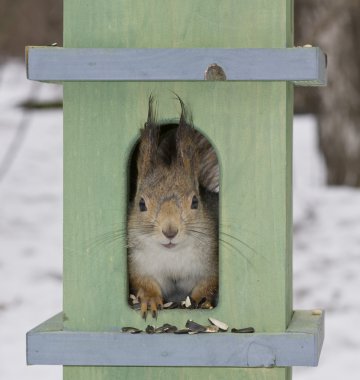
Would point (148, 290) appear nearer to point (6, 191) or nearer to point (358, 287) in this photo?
point (358, 287)

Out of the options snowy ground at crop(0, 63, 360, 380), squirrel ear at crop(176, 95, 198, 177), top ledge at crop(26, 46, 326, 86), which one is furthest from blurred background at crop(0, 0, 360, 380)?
top ledge at crop(26, 46, 326, 86)

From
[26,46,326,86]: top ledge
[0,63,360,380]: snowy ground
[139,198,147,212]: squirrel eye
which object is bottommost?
[0,63,360,380]: snowy ground

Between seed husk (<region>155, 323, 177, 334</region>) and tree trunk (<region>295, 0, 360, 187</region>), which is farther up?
tree trunk (<region>295, 0, 360, 187</region>)

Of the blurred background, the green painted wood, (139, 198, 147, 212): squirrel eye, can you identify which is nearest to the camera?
the green painted wood

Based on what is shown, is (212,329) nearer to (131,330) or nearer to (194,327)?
(194,327)

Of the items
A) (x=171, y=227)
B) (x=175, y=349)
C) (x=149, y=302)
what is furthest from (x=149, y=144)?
(x=175, y=349)

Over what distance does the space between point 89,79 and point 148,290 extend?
22.3 inches

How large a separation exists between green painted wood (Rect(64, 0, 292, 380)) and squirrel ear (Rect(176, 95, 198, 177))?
0.09ft

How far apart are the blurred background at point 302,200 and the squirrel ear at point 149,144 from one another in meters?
2.46

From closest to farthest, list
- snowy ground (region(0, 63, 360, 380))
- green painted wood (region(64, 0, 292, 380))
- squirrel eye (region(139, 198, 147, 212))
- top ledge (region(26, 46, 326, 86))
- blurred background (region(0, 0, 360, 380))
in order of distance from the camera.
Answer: top ledge (region(26, 46, 326, 86)) → green painted wood (region(64, 0, 292, 380)) → squirrel eye (region(139, 198, 147, 212)) → snowy ground (region(0, 63, 360, 380)) → blurred background (region(0, 0, 360, 380))

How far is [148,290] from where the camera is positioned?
2.68 metres

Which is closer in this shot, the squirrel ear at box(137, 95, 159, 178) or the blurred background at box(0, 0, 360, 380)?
the squirrel ear at box(137, 95, 159, 178)

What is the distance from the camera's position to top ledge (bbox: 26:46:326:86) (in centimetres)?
244

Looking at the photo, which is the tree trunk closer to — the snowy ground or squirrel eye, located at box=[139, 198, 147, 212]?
the snowy ground
